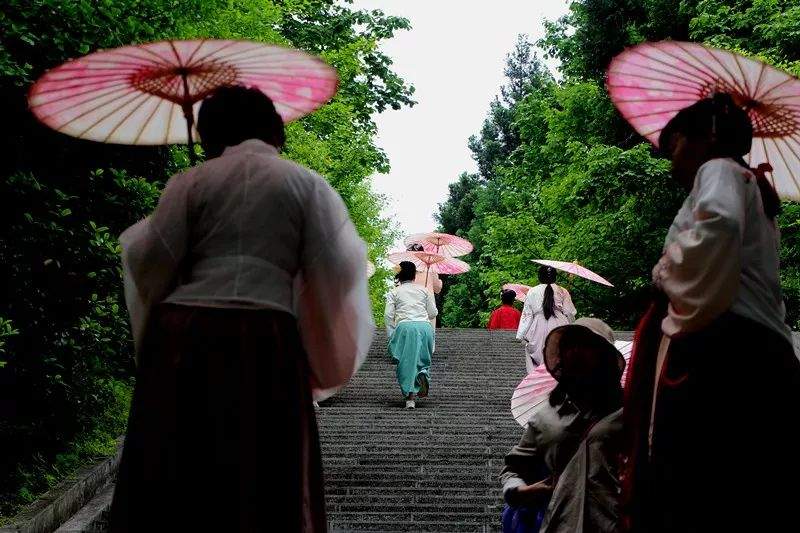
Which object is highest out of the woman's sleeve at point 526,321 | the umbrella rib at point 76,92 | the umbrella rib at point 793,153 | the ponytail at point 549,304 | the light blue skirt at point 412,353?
the umbrella rib at point 793,153

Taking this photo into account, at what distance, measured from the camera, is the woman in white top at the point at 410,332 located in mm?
12297

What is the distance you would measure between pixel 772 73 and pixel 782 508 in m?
1.54

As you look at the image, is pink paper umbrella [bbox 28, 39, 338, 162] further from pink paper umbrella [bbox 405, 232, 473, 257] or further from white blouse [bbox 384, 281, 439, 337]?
pink paper umbrella [bbox 405, 232, 473, 257]

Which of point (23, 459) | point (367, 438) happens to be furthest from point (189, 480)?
point (367, 438)

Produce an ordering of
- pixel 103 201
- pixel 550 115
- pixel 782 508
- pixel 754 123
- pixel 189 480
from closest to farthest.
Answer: pixel 782 508 < pixel 189 480 < pixel 754 123 < pixel 103 201 < pixel 550 115

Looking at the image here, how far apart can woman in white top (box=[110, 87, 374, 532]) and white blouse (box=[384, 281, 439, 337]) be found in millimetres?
9229

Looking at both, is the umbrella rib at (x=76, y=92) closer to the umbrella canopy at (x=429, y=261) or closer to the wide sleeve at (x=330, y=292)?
the wide sleeve at (x=330, y=292)

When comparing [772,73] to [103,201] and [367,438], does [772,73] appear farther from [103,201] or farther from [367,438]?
[367,438]

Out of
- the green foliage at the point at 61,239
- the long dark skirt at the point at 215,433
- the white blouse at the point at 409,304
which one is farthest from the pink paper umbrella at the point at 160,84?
the white blouse at the point at 409,304

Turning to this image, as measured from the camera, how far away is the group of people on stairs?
9.18ft

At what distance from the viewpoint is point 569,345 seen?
13.2 feet

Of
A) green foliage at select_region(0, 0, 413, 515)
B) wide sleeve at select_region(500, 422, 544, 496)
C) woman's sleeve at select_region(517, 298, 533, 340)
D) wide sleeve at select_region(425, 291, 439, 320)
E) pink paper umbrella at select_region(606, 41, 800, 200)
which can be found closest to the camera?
pink paper umbrella at select_region(606, 41, 800, 200)

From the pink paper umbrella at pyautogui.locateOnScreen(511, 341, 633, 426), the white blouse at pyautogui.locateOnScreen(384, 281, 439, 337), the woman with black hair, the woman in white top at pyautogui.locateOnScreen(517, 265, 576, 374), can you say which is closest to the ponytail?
the woman in white top at pyautogui.locateOnScreen(517, 265, 576, 374)

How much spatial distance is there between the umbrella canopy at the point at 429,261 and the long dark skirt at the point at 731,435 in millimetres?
13390
